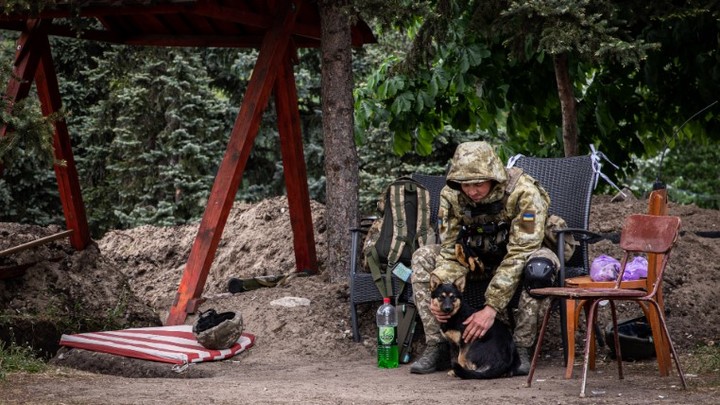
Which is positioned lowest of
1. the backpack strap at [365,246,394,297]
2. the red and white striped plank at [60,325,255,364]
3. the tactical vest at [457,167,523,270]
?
the red and white striped plank at [60,325,255,364]

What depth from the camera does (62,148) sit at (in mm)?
9922

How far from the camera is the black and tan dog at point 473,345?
669 cm

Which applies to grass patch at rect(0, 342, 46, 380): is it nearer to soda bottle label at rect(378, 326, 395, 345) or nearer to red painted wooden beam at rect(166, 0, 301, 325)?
red painted wooden beam at rect(166, 0, 301, 325)

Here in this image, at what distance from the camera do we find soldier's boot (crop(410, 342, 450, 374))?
7.17 meters

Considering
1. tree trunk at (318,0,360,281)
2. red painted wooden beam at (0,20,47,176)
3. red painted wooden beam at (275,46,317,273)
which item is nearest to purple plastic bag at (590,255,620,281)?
tree trunk at (318,0,360,281)

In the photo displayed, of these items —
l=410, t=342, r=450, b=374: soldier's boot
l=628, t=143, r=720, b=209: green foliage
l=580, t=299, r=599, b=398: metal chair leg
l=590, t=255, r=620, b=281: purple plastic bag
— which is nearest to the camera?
l=580, t=299, r=599, b=398: metal chair leg

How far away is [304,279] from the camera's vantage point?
9953 mm

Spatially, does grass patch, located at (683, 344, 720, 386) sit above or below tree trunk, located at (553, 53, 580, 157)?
below

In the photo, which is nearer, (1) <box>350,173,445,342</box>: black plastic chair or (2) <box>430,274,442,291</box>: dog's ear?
(2) <box>430,274,442,291</box>: dog's ear

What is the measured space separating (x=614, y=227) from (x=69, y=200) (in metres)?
4.98

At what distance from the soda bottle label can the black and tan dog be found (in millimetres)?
707

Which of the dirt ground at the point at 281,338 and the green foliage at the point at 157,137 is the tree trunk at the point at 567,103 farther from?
the green foliage at the point at 157,137

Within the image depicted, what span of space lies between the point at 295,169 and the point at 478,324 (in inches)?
167

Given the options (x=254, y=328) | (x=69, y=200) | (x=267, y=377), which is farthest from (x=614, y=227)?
(x=69, y=200)
